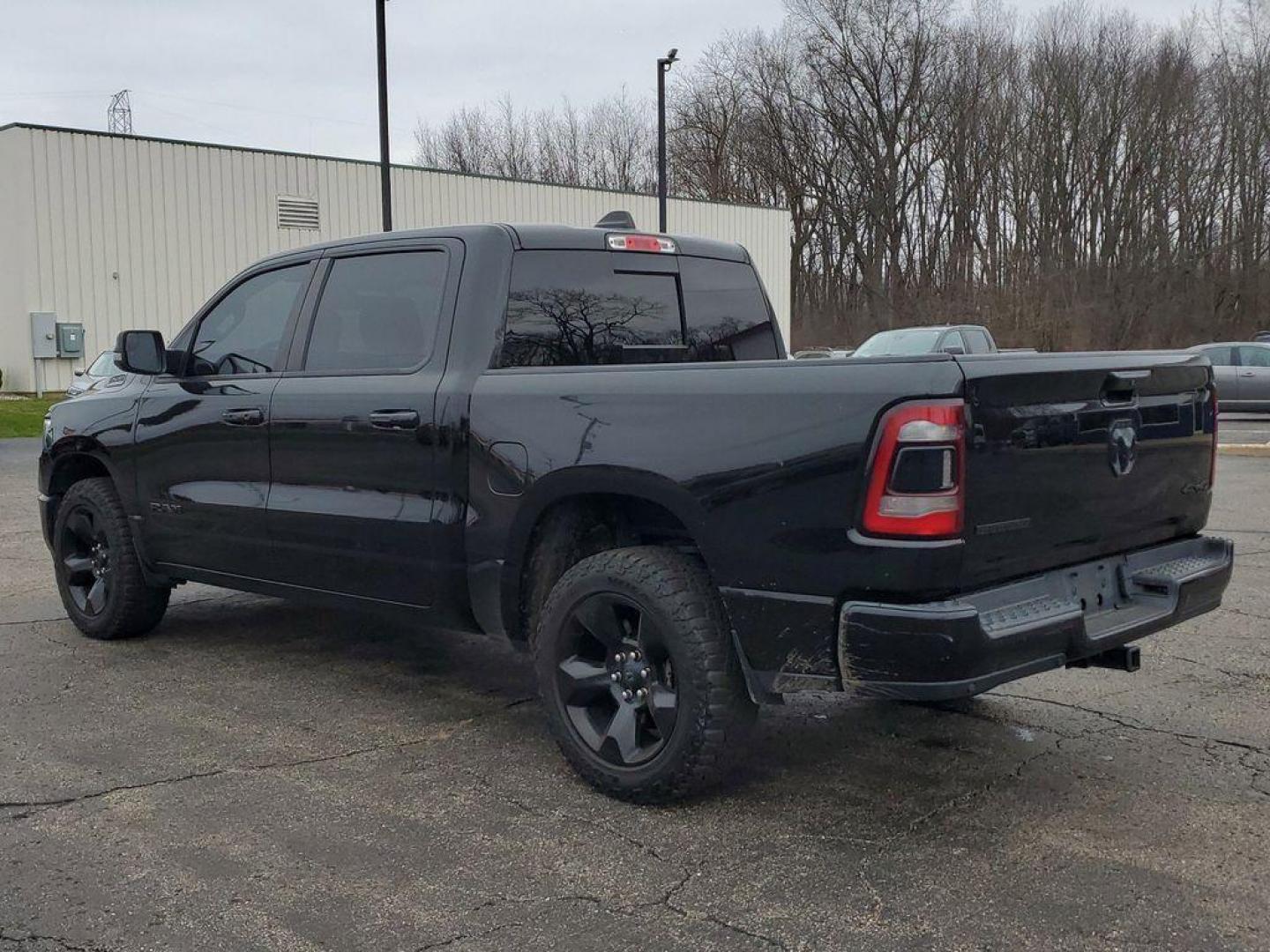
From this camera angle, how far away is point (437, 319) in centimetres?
473

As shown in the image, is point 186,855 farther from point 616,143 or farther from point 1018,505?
point 616,143

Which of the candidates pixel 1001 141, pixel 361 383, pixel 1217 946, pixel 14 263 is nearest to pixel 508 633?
pixel 361 383

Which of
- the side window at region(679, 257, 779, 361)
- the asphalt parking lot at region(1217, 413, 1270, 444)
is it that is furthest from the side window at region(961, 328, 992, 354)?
the side window at region(679, 257, 779, 361)

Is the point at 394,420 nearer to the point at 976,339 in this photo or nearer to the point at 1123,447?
the point at 1123,447

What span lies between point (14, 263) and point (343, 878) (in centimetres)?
2528

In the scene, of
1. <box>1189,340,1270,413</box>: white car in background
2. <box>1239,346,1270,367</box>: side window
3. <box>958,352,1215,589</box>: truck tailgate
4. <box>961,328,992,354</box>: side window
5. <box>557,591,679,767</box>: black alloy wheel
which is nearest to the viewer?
<box>958,352,1215,589</box>: truck tailgate

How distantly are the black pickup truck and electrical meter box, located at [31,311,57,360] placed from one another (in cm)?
2160

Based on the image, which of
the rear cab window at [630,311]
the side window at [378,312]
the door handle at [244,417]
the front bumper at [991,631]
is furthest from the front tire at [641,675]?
the door handle at [244,417]

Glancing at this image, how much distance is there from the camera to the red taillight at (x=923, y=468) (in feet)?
11.0

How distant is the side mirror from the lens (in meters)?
5.70

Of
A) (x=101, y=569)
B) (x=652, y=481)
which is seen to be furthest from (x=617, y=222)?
(x=101, y=569)

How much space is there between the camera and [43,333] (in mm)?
25250

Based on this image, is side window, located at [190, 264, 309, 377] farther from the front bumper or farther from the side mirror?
the front bumper

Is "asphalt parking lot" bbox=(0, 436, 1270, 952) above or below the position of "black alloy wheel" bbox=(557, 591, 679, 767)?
below
